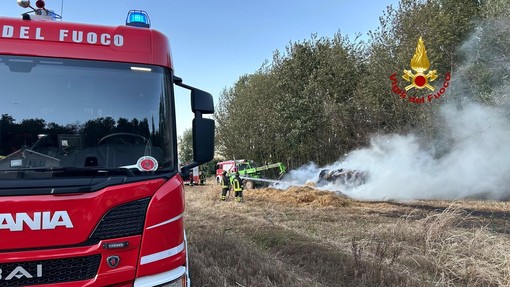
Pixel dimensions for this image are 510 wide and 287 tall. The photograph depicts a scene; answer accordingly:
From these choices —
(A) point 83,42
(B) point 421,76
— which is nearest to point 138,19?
(A) point 83,42

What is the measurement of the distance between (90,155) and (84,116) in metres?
0.34

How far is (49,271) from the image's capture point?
2668 mm

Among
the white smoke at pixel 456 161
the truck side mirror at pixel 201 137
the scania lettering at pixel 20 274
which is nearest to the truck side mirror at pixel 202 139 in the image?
the truck side mirror at pixel 201 137

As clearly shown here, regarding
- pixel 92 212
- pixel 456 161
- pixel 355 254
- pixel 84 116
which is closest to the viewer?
pixel 92 212

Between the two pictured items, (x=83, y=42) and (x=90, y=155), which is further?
(x=83, y=42)

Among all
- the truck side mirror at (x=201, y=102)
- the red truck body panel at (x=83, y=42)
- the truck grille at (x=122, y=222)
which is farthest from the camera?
the truck side mirror at (x=201, y=102)

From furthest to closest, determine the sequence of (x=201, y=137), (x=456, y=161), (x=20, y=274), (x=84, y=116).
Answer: (x=456, y=161), (x=201, y=137), (x=84, y=116), (x=20, y=274)

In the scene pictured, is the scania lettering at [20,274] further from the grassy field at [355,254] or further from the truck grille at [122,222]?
the grassy field at [355,254]

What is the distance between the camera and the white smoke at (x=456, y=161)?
16.2m

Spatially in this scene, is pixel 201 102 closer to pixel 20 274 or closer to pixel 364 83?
pixel 20 274

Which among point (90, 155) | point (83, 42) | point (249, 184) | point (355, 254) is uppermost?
point (83, 42)

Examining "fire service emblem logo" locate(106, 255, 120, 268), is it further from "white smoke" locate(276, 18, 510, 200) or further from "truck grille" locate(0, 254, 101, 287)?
"white smoke" locate(276, 18, 510, 200)

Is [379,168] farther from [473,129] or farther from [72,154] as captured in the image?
[72,154]

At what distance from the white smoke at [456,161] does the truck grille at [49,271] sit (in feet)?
53.9
